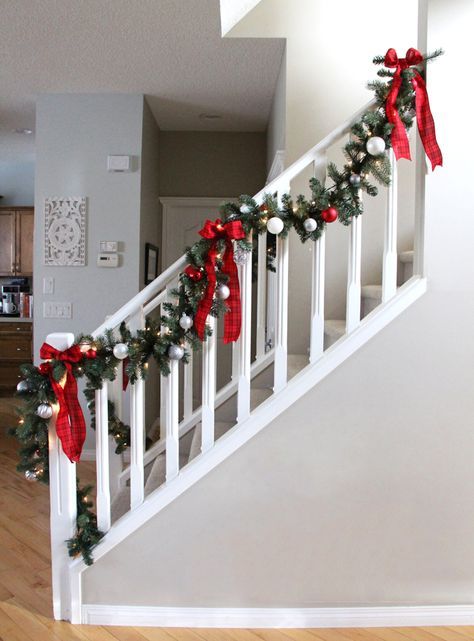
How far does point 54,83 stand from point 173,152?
1341 millimetres

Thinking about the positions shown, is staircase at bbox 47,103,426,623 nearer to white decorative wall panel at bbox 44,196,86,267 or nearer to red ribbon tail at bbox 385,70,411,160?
red ribbon tail at bbox 385,70,411,160

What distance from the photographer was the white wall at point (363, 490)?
6.51 ft

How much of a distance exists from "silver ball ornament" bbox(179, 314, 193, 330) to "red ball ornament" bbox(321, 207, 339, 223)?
59 centimetres

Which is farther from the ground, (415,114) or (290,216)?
(415,114)

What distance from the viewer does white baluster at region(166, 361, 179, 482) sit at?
2.03m

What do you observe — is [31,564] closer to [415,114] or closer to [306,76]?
[415,114]

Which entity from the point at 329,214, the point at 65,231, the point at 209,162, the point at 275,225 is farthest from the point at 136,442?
the point at 209,162

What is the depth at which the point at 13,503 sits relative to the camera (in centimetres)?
323

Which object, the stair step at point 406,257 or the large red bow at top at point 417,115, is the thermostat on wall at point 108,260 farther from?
the large red bow at top at point 417,115

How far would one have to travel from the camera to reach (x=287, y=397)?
197cm

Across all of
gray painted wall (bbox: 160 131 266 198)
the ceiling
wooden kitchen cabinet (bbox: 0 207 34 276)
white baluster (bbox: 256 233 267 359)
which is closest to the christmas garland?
white baluster (bbox: 256 233 267 359)

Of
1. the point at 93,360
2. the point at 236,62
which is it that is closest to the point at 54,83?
the point at 236,62

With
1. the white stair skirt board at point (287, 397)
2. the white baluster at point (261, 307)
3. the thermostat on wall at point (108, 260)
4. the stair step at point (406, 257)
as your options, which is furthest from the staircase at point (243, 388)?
the thermostat on wall at point (108, 260)

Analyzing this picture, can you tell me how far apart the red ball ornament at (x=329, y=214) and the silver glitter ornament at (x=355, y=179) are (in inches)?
4.3
